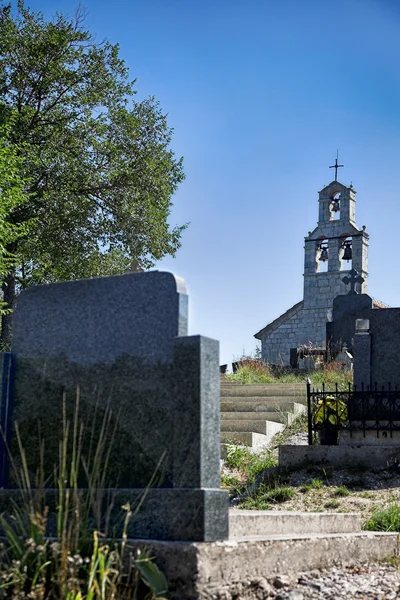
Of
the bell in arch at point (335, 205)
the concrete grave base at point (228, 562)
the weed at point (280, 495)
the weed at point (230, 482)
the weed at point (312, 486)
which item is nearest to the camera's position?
the concrete grave base at point (228, 562)

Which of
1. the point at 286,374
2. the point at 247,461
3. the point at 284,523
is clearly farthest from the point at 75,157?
the point at 284,523

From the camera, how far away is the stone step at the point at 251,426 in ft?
45.4

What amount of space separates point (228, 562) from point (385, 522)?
376cm

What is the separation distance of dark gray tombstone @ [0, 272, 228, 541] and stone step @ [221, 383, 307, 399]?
38.2 feet

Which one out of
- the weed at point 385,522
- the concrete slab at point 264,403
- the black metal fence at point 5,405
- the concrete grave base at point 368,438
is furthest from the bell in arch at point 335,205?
the black metal fence at point 5,405

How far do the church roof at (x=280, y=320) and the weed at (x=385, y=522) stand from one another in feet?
102

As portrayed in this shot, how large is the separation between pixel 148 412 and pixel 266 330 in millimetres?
34681

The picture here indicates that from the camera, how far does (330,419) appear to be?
40.6ft

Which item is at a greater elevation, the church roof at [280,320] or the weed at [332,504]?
the church roof at [280,320]

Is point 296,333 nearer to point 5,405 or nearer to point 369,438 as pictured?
point 369,438

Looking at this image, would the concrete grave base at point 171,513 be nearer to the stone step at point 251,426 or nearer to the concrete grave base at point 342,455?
the concrete grave base at point 342,455

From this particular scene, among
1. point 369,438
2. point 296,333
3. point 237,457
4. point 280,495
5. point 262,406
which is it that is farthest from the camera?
point 296,333

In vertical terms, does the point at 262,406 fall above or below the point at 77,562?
above

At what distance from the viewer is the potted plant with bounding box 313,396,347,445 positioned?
12.4 m
